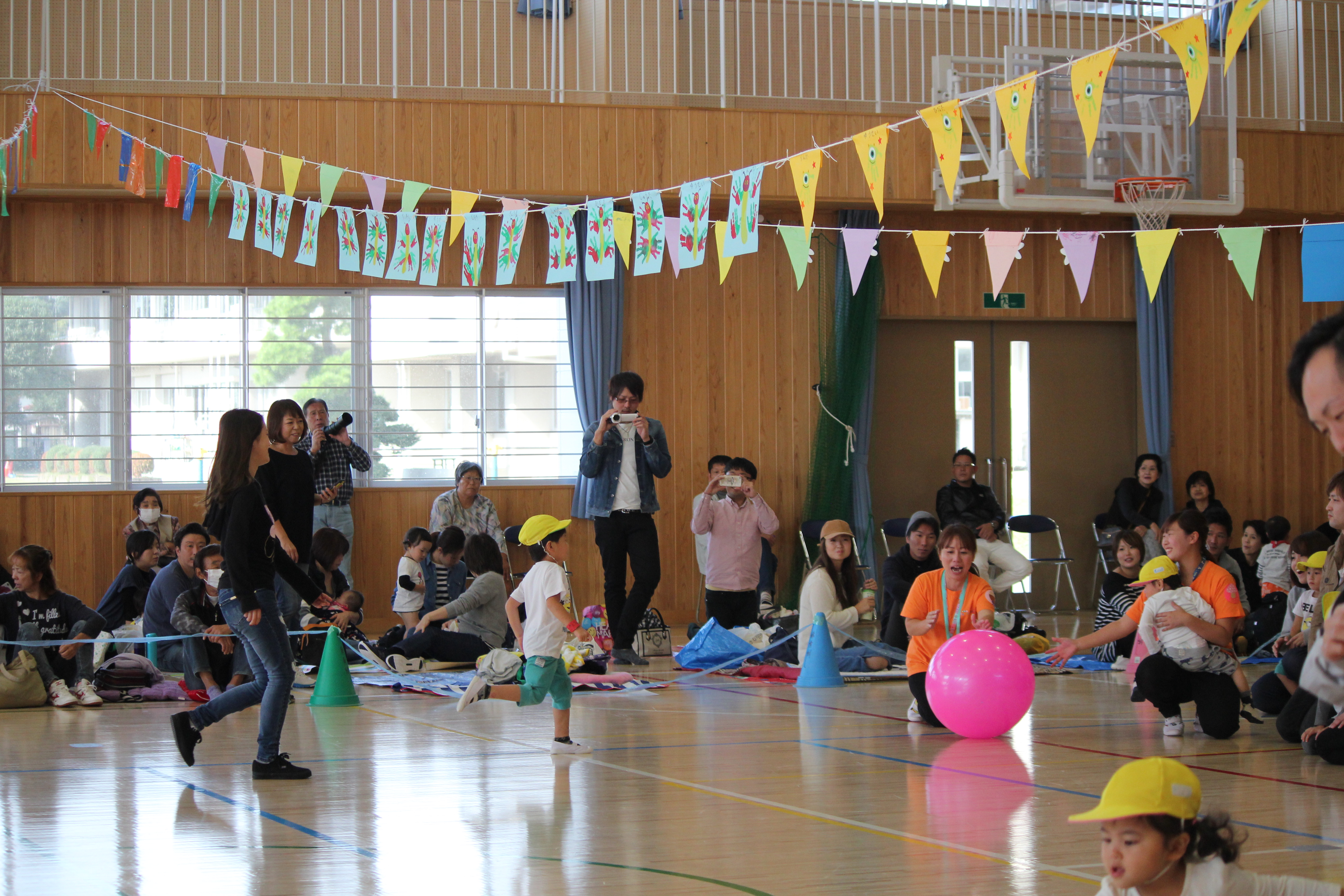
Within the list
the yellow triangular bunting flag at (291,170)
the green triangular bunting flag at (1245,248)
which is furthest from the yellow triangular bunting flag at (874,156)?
the yellow triangular bunting flag at (291,170)

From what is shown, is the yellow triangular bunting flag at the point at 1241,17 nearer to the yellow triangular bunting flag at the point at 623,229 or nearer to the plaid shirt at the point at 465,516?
the yellow triangular bunting flag at the point at 623,229

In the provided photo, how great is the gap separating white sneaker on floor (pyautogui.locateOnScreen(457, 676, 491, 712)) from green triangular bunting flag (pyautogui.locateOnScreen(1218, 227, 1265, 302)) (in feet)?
15.6

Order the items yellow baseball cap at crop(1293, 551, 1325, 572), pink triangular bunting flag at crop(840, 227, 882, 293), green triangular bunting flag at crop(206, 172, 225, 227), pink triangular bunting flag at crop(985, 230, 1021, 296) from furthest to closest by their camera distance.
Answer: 1. green triangular bunting flag at crop(206, 172, 225, 227)
2. pink triangular bunting flag at crop(840, 227, 882, 293)
3. pink triangular bunting flag at crop(985, 230, 1021, 296)
4. yellow baseball cap at crop(1293, 551, 1325, 572)

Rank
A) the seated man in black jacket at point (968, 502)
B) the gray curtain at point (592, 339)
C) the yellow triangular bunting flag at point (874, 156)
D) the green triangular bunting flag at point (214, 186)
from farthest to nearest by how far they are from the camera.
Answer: the gray curtain at point (592, 339), the seated man in black jacket at point (968, 502), the green triangular bunting flag at point (214, 186), the yellow triangular bunting flag at point (874, 156)

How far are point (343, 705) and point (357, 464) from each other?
402 centimetres

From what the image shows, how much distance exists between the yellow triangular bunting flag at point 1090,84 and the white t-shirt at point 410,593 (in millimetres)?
4911

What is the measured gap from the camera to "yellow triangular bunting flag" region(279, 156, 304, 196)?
373 inches

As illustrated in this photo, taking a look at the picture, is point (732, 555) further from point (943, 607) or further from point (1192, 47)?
point (1192, 47)

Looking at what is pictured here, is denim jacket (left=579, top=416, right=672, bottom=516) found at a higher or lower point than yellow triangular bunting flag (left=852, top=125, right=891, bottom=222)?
lower

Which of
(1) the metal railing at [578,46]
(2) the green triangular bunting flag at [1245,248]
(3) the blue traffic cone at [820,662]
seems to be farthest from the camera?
(1) the metal railing at [578,46]

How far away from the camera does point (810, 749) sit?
17.3 feet

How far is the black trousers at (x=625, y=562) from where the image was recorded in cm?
837

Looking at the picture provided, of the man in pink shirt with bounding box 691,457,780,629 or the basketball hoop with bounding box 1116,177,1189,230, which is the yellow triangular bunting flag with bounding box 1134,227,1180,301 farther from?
the man in pink shirt with bounding box 691,457,780,629

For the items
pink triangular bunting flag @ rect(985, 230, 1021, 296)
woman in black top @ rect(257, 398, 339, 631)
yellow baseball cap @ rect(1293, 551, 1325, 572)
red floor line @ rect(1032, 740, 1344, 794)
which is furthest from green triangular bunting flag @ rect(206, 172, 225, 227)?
yellow baseball cap @ rect(1293, 551, 1325, 572)
